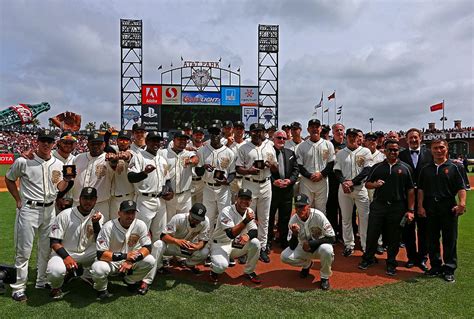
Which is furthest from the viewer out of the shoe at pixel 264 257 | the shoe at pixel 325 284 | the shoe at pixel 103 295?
the shoe at pixel 264 257

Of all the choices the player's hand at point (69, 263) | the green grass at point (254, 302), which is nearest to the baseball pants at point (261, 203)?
the green grass at point (254, 302)

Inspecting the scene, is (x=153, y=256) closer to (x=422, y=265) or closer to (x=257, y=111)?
(x=422, y=265)

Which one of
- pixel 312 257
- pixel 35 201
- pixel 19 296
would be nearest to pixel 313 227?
pixel 312 257

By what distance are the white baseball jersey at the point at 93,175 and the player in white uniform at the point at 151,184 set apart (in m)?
0.38

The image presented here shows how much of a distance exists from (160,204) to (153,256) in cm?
84

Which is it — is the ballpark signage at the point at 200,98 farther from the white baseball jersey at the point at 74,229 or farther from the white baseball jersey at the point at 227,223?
the white baseball jersey at the point at 74,229

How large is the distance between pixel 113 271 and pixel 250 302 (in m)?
1.76

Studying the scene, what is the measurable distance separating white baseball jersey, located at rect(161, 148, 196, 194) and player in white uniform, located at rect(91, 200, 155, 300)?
42.0 inches

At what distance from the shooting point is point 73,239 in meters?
4.50

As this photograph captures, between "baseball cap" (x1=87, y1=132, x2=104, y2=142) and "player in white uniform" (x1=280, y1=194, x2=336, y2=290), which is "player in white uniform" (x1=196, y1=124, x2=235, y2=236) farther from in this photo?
"baseball cap" (x1=87, y1=132, x2=104, y2=142)

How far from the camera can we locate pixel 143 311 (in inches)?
156

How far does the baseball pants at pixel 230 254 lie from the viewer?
15.8 ft

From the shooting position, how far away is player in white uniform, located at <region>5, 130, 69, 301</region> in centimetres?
433

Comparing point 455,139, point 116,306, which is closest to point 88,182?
point 116,306
